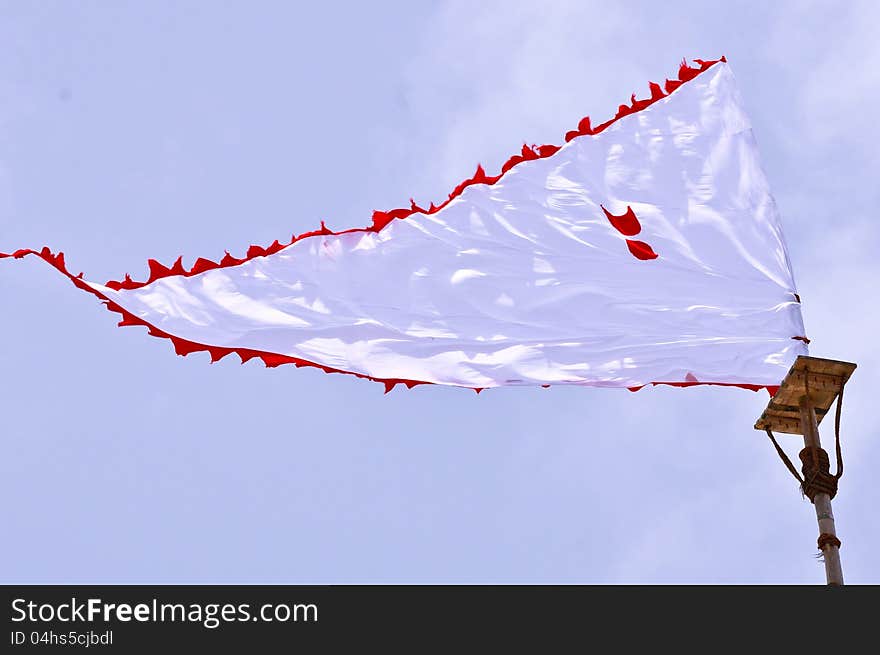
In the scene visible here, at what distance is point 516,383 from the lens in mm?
20891

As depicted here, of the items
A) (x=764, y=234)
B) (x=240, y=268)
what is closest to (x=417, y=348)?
(x=240, y=268)

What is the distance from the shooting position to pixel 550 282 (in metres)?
22.0

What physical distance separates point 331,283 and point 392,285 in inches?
26.8

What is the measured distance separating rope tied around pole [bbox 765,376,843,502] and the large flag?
6.21ft

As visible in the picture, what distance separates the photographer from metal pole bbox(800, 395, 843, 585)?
57.7 ft

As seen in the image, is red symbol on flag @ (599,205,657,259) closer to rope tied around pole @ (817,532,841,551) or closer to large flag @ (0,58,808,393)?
large flag @ (0,58,808,393)

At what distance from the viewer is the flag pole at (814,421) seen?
17.8 meters

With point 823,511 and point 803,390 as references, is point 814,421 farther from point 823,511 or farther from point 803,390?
point 823,511

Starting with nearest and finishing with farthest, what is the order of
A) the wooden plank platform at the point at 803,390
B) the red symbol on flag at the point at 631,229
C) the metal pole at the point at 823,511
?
the metal pole at the point at 823,511 → the wooden plank platform at the point at 803,390 → the red symbol on flag at the point at 631,229

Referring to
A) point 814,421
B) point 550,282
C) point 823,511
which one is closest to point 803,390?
point 814,421

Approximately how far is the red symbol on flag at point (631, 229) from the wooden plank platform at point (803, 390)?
3598mm

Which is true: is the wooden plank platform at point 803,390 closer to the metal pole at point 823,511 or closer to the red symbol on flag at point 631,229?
the metal pole at point 823,511

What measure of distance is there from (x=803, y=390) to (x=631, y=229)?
4.27 meters

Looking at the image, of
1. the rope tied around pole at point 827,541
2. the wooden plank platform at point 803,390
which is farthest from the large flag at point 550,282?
the rope tied around pole at point 827,541
